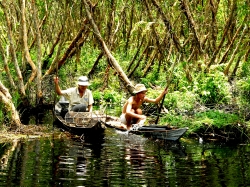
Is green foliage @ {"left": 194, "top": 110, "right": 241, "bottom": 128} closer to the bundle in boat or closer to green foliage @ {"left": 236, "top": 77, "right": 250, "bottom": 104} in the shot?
green foliage @ {"left": 236, "top": 77, "right": 250, "bottom": 104}

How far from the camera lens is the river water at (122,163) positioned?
24.7 feet

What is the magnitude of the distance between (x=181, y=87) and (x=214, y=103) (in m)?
1.97

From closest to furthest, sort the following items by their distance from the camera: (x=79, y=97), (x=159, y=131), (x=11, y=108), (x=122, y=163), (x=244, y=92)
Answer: (x=122, y=163)
(x=159, y=131)
(x=11, y=108)
(x=244, y=92)
(x=79, y=97)

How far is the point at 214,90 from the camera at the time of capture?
555 inches

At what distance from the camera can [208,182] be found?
7434 mm

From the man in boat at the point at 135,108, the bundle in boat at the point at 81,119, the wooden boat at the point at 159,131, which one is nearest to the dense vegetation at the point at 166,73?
the man in boat at the point at 135,108

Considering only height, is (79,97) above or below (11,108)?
above

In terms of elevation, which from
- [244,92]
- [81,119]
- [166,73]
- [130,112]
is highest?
[166,73]

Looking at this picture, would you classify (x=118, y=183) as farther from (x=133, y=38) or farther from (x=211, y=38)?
(x=133, y=38)

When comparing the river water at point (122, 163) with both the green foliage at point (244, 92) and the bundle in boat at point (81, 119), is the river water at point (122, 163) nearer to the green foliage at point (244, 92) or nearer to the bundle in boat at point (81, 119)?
the bundle in boat at point (81, 119)

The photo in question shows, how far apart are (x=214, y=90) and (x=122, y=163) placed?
5904mm

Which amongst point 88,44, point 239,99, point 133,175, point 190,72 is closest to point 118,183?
point 133,175

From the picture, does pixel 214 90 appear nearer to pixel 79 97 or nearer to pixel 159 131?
pixel 159 131

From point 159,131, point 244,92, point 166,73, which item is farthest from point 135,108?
point 166,73
